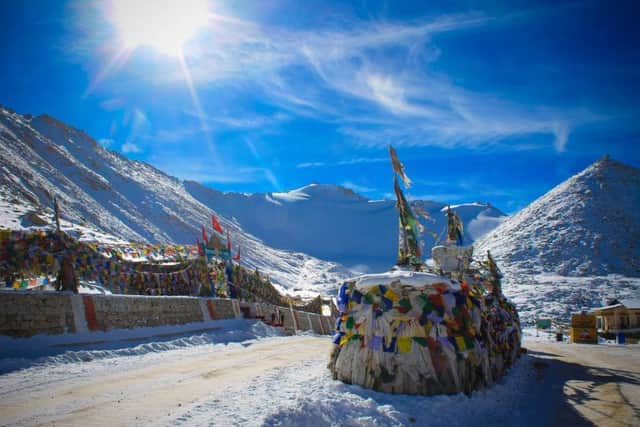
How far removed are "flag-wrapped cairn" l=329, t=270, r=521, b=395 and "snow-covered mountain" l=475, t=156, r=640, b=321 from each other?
52526 mm

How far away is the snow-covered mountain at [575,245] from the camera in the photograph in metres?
60.6

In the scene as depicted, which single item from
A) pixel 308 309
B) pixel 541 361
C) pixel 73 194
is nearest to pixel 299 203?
pixel 73 194

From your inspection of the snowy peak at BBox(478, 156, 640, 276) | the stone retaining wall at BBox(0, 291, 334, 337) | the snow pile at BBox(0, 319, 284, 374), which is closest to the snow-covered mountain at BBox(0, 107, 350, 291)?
the stone retaining wall at BBox(0, 291, 334, 337)

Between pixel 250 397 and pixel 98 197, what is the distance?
90.1 m

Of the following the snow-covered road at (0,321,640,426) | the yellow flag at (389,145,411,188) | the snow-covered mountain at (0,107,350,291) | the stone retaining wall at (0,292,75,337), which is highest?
the snow-covered mountain at (0,107,350,291)

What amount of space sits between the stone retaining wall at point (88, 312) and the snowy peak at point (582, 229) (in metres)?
78.2

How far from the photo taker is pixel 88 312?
12.4 metres

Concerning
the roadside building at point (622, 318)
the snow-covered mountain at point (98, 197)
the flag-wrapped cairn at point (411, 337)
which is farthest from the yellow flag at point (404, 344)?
the roadside building at point (622, 318)

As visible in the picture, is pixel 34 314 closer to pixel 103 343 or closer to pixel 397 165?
pixel 103 343

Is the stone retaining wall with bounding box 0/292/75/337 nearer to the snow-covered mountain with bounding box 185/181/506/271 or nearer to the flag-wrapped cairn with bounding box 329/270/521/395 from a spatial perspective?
the flag-wrapped cairn with bounding box 329/270/521/395

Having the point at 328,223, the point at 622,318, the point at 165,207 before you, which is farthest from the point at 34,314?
the point at 328,223

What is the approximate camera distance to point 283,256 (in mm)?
117125

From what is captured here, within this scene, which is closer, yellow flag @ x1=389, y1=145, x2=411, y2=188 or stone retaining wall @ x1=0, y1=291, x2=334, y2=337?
stone retaining wall @ x1=0, y1=291, x2=334, y2=337

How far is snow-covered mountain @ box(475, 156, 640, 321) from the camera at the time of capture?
6062 centimetres
